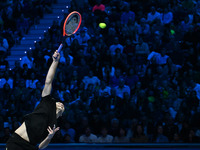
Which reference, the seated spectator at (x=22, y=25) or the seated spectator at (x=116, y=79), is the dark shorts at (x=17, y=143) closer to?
the seated spectator at (x=116, y=79)

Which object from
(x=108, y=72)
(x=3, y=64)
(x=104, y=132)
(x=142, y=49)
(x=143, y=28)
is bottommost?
(x=104, y=132)

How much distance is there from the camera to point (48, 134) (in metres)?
6.00

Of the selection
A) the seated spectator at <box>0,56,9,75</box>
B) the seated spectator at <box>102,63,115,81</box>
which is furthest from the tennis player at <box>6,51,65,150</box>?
the seated spectator at <box>0,56,9,75</box>

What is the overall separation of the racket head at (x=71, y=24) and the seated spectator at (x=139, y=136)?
444 centimetres

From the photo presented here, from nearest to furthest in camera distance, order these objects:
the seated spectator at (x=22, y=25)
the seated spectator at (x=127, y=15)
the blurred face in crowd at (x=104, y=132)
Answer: the blurred face in crowd at (x=104, y=132) < the seated spectator at (x=127, y=15) < the seated spectator at (x=22, y=25)

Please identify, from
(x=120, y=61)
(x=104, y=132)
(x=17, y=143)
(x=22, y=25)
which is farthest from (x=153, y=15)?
(x=17, y=143)

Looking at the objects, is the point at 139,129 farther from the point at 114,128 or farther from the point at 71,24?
the point at 71,24

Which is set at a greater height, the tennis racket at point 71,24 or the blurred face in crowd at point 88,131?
the tennis racket at point 71,24

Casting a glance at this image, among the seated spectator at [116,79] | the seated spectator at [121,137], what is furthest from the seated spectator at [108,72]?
the seated spectator at [121,137]

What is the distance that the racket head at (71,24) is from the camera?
7090mm

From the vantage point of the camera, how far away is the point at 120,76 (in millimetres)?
13359

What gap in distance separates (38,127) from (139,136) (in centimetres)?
542

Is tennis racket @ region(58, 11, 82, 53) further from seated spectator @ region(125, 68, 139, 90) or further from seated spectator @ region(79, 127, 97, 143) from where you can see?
seated spectator @ region(125, 68, 139, 90)

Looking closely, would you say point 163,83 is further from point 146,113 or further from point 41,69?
point 41,69
